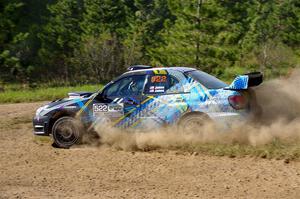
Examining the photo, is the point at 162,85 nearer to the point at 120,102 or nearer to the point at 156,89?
the point at 156,89

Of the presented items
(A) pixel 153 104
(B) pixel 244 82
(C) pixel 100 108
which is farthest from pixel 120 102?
(B) pixel 244 82

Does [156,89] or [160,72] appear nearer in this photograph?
[156,89]

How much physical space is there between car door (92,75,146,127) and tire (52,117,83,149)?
0.52 metres

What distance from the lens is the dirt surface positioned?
6.77 metres

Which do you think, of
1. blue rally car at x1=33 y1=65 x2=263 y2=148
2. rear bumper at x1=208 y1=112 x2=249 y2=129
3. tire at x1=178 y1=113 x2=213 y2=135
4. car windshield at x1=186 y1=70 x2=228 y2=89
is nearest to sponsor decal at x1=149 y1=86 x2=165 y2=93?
blue rally car at x1=33 y1=65 x2=263 y2=148

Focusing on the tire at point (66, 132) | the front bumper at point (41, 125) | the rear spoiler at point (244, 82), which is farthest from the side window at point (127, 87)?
the rear spoiler at point (244, 82)

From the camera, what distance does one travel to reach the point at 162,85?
9.59 metres

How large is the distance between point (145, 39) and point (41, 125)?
146 ft

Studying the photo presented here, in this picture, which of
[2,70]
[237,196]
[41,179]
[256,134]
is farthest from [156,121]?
[2,70]

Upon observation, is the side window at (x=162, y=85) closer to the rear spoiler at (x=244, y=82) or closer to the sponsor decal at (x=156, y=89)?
the sponsor decal at (x=156, y=89)

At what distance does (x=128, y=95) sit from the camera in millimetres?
9789

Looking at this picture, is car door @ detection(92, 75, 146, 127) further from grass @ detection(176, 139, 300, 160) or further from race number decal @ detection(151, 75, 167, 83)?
grass @ detection(176, 139, 300, 160)

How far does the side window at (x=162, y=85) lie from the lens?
9.50 meters

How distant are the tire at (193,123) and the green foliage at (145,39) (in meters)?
22.3
